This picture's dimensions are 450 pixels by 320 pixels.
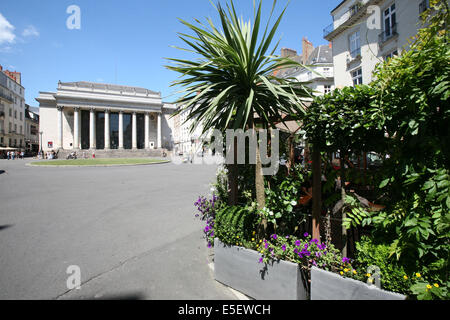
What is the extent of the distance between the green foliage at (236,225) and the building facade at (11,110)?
7046 cm

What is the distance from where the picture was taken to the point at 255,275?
2.60m

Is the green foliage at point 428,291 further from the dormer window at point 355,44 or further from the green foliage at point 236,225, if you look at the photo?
the dormer window at point 355,44

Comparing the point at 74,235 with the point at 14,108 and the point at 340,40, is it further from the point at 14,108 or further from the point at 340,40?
the point at 14,108

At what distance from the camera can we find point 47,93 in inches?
2131

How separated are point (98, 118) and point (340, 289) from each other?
67204 millimetres

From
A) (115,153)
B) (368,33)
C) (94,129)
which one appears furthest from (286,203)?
(94,129)

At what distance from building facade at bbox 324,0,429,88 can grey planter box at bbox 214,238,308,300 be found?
12.6 metres

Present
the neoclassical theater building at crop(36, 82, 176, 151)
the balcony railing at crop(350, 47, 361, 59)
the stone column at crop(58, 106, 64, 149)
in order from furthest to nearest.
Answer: the neoclassical theater building at crop(36, 82, 176, 151) → the stone column at crop(58, 106, 64, 149) → the balcony railing at crop(350, 47, 361, 59)

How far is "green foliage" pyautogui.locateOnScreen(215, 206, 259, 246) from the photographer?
9.30ft

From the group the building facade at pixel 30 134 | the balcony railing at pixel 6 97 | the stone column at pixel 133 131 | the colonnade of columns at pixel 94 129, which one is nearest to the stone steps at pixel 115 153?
the colonnade of columns at pixel 94 129

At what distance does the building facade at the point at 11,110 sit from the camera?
5125 centimetres

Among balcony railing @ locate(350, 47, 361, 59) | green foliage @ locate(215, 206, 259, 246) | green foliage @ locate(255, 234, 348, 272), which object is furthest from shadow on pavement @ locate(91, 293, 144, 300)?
balcony railing @ locate(350, 47, 361, 59)

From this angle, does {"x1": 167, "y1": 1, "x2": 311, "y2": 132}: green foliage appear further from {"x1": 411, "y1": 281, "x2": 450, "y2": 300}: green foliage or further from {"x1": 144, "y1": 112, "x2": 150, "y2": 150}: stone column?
{"x1": 144, "y1": 112, "x2": 150, "y2": 150}: stone column

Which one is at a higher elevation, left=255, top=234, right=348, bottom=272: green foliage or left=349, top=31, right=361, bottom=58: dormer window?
left=349, top=31, right=361, bottom=58: dormer window
